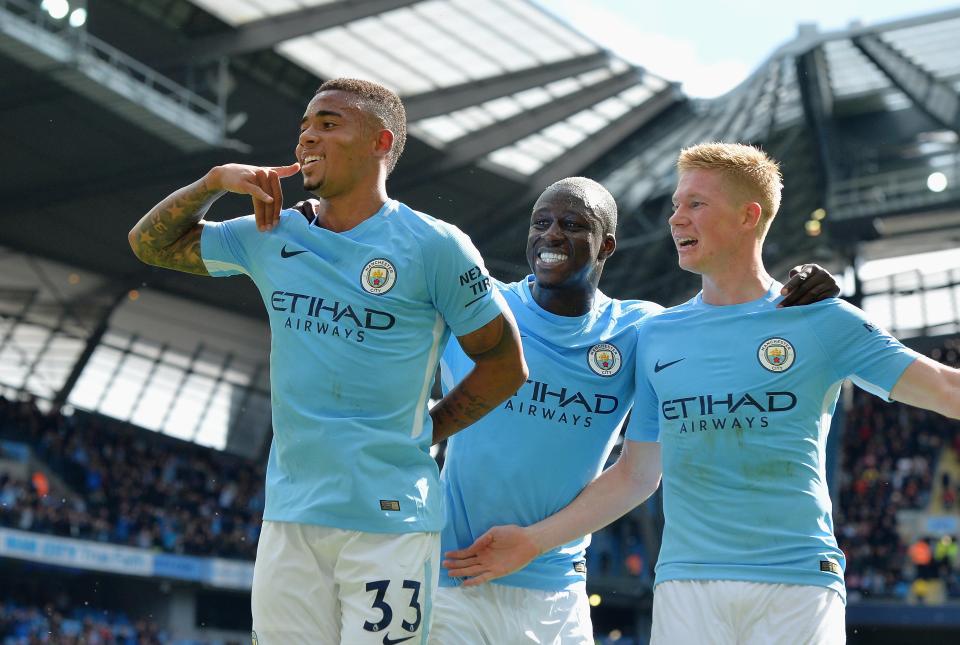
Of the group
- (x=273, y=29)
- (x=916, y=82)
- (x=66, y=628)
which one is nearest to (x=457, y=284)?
(x=273, y=29)

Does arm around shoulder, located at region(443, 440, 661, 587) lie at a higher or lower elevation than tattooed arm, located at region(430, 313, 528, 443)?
lower

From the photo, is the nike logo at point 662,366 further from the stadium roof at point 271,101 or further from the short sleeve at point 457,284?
the stadium roof at point 271,101

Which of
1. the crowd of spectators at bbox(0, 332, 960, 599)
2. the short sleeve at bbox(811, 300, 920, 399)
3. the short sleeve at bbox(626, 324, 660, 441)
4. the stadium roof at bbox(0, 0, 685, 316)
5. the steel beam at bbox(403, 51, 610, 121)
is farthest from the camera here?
the steel beam at bbox(403, 51, 610, 121)

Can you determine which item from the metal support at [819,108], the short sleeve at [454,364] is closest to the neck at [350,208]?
the short sleeve at [454,364]

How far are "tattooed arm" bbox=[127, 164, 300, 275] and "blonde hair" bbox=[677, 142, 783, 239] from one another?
1314 millimetres

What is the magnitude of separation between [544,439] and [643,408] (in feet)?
1.13

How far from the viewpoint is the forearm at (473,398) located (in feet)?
11.6

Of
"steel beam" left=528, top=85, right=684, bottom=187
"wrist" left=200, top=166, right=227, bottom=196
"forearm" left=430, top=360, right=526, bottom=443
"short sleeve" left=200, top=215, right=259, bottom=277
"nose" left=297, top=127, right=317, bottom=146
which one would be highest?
"steel beam" left=528, top=85, right=684, bottom=187

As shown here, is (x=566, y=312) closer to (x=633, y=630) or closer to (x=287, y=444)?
(x=287, y=444)

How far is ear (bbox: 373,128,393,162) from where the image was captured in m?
3.49

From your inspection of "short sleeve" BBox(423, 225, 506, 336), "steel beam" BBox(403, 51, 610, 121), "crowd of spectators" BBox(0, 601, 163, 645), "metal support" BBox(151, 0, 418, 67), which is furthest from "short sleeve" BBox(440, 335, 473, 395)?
"steel beam" BBox(403, 51, 610, 121)

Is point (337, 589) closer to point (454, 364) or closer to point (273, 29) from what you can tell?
point (454, 364)

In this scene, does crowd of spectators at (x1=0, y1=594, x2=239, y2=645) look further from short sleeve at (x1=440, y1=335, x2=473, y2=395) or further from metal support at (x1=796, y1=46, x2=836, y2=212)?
short sleeve at (x1=440, y1=335, x2=473, y2=395)

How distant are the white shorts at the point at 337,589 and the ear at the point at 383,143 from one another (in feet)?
3.56
